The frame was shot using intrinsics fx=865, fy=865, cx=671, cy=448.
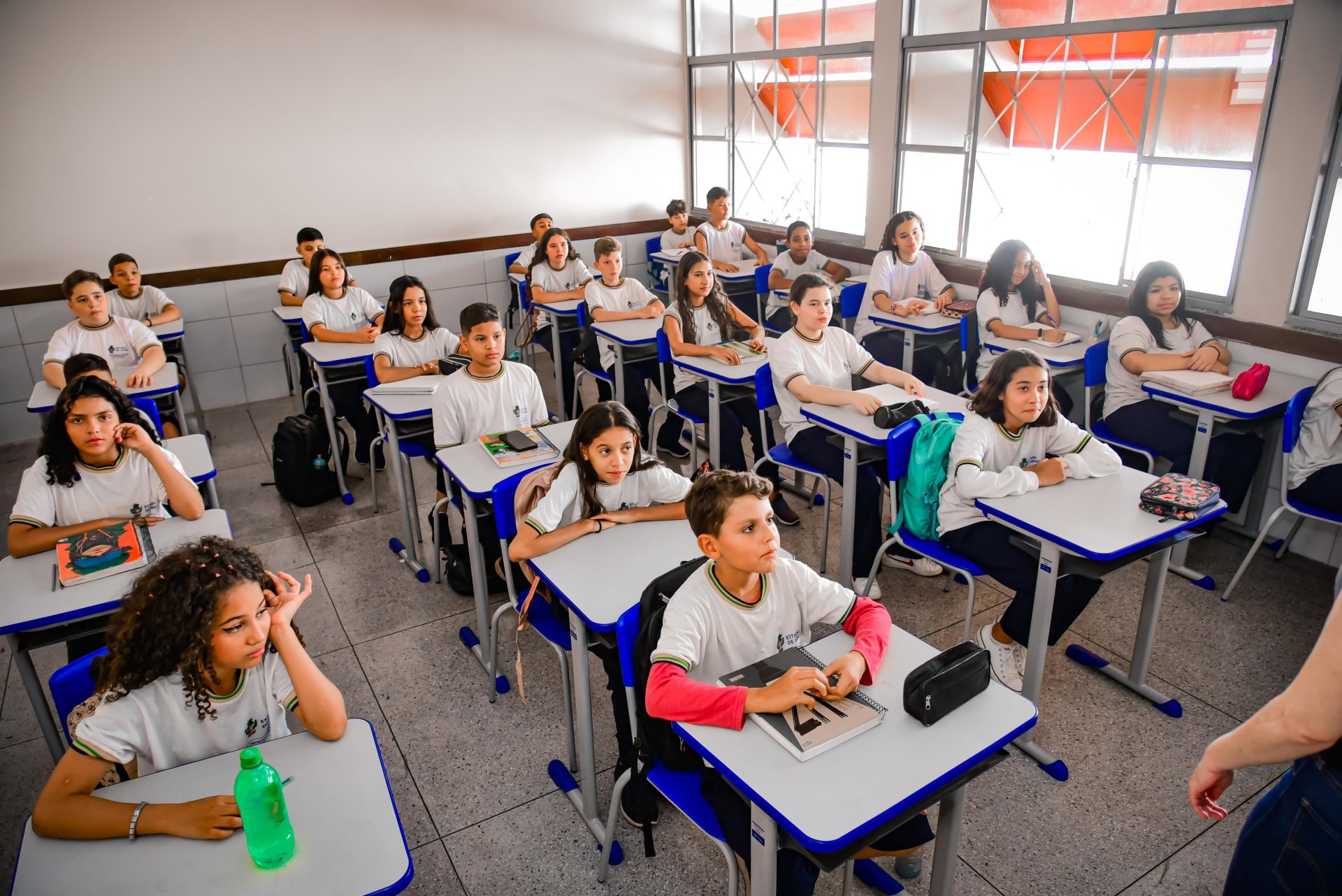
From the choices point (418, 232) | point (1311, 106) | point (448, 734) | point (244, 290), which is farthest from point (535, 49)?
point (448, 734)

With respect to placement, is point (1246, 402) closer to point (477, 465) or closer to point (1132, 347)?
point (1132, 347)

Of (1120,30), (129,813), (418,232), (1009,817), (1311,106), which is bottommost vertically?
(1009,817)

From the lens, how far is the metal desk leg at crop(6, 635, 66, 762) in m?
2.27

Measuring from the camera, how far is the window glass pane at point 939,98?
5578 mm

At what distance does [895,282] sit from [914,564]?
2.45 metres

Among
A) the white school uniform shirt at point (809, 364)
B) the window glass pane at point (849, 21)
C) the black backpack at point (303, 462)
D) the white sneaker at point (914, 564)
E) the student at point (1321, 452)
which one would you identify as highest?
the window glass pane at point (849, 21)

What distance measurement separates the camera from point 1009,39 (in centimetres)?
510

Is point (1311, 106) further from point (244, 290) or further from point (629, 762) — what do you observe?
point (244, 290)

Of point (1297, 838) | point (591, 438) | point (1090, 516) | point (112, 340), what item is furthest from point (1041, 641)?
point (112, 340)

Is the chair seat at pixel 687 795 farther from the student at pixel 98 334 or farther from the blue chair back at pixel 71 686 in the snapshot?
the student at pixel 98 334

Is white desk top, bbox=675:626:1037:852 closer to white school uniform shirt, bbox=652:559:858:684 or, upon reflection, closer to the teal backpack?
white school uniform shirt, bbox=652:559:858:684

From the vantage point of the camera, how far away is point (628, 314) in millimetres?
5211

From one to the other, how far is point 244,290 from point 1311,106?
6.37m

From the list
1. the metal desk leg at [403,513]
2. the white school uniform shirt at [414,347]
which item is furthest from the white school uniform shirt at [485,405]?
the white school uniform shirt at [414,347]
